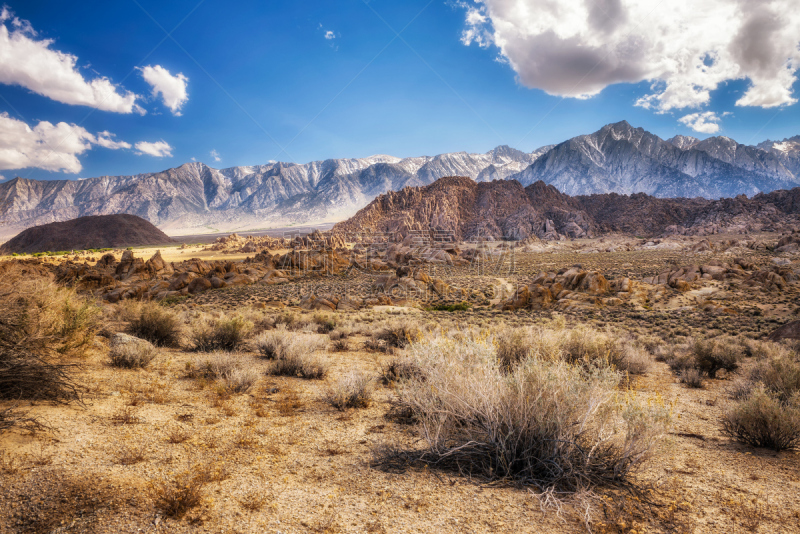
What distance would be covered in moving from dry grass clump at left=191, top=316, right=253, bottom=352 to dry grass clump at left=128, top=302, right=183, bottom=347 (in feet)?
1.73

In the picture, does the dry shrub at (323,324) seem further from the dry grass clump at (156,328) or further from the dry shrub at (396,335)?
the dry grass clump at (156,328)

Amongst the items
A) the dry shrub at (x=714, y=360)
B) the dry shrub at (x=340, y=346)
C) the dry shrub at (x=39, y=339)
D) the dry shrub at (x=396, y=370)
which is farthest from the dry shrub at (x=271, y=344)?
the dry shrub at (x=714, y=360)

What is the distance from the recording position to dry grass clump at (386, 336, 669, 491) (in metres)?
3.46

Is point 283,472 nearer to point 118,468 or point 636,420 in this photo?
point 118,468

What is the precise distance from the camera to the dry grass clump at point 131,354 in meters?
6.50

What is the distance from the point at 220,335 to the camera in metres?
9.41

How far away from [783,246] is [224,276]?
73090 millimetres

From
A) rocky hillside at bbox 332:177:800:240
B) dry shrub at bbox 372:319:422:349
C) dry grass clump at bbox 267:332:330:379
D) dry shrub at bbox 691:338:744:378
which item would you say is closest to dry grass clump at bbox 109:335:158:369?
dry grass clump at bbox 267:332:330:379

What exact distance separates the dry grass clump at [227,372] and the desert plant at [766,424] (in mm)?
7445

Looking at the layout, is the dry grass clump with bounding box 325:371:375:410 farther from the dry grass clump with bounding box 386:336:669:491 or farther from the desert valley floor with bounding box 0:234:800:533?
the dry grass clump with bounding box 386:336:669:491

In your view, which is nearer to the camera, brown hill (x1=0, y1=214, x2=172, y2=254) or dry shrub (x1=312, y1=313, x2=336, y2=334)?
dry shrub (x1=312, y1=313, x2=336, y2=334)

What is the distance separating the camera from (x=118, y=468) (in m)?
3.32

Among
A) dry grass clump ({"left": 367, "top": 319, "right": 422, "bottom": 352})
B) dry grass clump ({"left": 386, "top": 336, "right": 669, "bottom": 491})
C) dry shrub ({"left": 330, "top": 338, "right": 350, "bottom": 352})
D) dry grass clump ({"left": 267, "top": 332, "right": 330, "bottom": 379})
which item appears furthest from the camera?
dry grass clump ({"left": 367, "top": 319, "right": 422, "bottom": 352})

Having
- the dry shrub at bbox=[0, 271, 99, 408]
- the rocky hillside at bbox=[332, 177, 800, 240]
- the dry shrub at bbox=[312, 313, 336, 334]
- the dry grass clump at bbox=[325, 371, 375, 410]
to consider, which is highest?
the rocky hillside at bbox=[332, 177, 800, 240]
